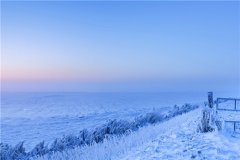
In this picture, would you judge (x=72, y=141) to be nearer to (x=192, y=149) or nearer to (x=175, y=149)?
(x=175, y=149)

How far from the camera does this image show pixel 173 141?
11.3 meters

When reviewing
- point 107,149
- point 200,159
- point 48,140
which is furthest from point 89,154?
point 48,140

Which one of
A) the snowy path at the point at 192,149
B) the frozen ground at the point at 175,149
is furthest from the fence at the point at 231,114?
the snowy path at the point at 192,149

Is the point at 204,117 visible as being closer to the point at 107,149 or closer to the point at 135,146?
the point at 135,146

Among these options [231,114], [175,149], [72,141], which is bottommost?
[72,141]

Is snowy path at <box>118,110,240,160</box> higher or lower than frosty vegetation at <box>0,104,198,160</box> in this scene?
higher

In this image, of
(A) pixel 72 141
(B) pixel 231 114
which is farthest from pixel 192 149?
(B) pixel 231 114

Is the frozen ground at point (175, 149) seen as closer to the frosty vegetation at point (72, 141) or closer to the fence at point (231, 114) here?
the frosty vegetation at point (72, 141)

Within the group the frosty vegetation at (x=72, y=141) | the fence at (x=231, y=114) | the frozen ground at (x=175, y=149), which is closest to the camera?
the frozen ground at (x=175, y=149)

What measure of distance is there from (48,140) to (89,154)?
8626 mm

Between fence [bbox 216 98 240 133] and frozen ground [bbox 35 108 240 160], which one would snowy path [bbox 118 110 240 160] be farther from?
fence [bbox 216 98 240 133]

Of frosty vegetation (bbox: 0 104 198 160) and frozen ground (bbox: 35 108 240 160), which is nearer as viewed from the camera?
frozen ground (bbox: 35 108 240 160)

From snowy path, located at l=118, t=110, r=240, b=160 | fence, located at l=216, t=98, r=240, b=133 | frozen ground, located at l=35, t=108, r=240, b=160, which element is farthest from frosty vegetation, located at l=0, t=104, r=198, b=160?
fence, located at l=216, t=98, r=240, b=133

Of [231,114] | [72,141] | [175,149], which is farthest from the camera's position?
[231,114]
